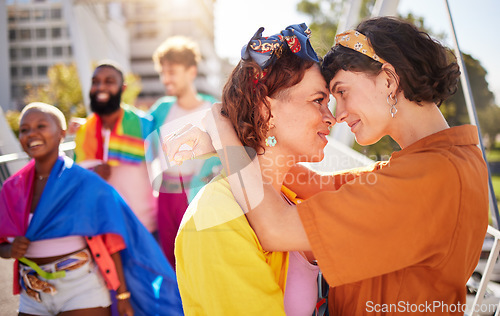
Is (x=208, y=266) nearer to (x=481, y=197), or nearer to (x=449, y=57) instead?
(x=481, y=197)

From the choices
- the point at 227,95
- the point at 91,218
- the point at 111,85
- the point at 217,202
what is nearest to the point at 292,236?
the point at 217,202

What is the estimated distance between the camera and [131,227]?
2.52 metres

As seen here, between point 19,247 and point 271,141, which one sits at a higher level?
point 271,141

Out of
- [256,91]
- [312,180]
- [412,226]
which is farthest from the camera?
[312,180]

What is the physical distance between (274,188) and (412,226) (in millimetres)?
576

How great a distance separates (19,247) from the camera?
7.03 ft

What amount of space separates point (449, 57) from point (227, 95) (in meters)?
0.90

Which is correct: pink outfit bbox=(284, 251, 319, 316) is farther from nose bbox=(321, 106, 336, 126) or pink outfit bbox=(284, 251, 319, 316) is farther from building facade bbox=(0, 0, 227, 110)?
building facade bbox=(0, 0, 227, 110)

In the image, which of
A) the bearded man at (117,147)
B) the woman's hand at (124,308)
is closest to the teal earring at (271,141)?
the woman's hand at (124,308)

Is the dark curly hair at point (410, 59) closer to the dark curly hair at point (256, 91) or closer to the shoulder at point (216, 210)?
the dark curly hair at point (256, 91)

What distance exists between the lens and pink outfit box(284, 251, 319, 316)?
57.3 inches

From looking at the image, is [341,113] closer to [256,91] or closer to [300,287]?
[256,91]

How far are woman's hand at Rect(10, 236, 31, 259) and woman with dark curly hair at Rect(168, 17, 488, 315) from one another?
128 centimetres

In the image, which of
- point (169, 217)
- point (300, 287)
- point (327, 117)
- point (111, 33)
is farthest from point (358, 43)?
point (111, 33)
